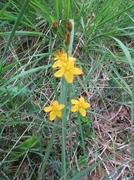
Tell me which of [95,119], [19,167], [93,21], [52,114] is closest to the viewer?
[52,114]

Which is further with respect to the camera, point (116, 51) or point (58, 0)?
point (116, 51)

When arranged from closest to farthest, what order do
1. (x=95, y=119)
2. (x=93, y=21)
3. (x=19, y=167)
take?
(x=19, y=167) → (x=95, y=119) → (x=93, y=21)

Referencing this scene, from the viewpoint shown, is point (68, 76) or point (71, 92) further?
point (71, 92)

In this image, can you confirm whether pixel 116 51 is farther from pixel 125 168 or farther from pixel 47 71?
pixel 125 168

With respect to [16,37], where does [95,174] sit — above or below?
below

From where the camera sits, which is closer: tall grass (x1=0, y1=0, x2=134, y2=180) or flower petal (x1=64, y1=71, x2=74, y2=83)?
flower petal (x1=64, y1=71, x2=74, y2=83)

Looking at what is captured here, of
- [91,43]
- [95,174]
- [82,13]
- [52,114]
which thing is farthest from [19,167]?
[82,13]

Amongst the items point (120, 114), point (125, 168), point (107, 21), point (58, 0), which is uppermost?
point (58, 0)

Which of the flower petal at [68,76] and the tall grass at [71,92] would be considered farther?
the tall grass at [71,92]
